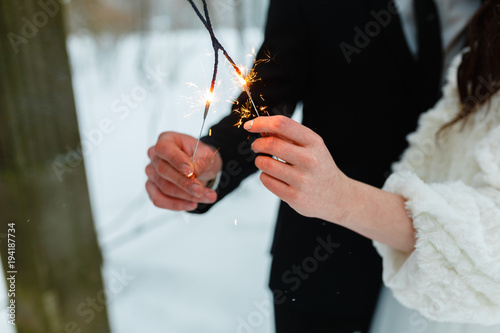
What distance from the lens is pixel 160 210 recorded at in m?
0.50

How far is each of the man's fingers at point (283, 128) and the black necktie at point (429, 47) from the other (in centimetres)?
27

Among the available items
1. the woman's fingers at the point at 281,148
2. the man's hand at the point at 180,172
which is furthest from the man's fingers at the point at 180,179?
the woman's fingers at the point at 281,148

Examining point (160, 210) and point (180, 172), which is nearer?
point (180, 172)

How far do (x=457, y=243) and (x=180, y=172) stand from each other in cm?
31

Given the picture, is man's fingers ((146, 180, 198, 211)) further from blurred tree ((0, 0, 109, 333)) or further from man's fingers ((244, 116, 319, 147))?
blurred tree ((0, 0, 109, 333))

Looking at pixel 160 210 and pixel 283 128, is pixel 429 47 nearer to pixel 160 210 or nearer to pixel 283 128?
pixel 283 128

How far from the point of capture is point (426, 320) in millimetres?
515

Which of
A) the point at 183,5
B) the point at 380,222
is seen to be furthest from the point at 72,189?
the point at 380,222

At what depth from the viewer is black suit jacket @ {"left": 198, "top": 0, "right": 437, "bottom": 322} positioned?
0.37 metres

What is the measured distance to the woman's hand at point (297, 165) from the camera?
11.5 inches

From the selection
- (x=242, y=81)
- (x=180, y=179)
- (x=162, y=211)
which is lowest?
(x=162, y=211)

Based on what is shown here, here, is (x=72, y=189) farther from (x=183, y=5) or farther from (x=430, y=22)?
(x=430, y=22)

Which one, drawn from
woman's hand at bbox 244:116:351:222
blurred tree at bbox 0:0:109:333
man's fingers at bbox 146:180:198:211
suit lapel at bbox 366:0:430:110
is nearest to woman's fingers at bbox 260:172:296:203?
woman's hand at bbox 244:116:351:222

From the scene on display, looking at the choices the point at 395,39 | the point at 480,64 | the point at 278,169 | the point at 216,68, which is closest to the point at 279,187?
the point at 278,169
